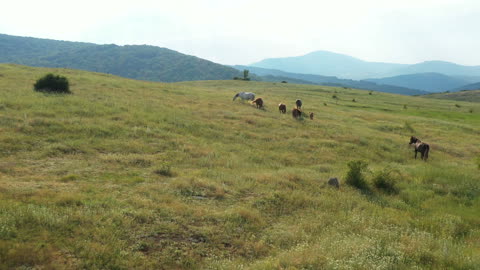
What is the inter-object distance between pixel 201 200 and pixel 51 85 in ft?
74.6

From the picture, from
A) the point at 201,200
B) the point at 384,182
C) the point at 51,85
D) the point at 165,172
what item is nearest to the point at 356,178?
the point at 384,182

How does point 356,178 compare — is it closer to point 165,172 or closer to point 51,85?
point 165,172

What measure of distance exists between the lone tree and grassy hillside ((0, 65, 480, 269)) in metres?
3.57

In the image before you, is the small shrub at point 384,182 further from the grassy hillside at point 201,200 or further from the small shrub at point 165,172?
the small shrub at point 165,172

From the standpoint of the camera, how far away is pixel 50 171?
11266 mm

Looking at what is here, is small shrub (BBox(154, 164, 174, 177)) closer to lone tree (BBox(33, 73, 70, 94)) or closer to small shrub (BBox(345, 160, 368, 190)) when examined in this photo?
small shrub (BBox(345, 160, 368, 190))

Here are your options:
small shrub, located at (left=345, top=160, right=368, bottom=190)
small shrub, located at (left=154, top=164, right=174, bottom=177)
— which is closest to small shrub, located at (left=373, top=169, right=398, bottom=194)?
small shrub, located at (left=345, top=160, right=368, bottom=190)

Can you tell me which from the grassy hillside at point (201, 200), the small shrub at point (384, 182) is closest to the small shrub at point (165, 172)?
the grassy hillside at point (201, 200)

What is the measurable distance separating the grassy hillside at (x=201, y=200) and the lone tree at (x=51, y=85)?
357cm

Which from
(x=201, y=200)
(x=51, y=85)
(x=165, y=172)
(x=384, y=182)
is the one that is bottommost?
(x=384, y=182)

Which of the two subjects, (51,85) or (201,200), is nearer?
(201,200)

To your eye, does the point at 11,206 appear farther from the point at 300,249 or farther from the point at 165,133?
the point at 165,133

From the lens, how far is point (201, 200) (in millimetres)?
10562

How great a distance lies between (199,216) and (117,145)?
819 cm
